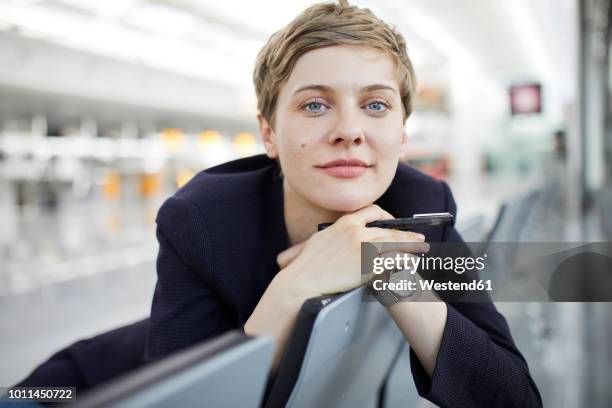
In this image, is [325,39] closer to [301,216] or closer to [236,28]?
[301,216]

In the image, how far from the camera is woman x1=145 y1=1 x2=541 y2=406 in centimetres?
75

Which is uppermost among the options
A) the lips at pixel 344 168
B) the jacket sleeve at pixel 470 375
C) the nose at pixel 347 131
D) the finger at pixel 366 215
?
the nose at pixel 347 131

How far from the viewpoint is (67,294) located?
3734 mm

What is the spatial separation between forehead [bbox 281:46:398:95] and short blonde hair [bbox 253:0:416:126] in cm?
1

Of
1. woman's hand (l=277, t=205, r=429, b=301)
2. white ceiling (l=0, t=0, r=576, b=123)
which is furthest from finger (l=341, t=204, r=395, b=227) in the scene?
white ceiling (l=0, t=0, r=576, b=123)

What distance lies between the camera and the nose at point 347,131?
0.79 meters

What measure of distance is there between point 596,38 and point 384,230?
23.9 feet

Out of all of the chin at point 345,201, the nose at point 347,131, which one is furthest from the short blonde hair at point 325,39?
the chin at point 345,201

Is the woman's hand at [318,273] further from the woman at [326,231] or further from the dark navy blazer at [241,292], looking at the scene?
the dark navy blazer at [241,292]

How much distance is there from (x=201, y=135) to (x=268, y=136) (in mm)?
14413

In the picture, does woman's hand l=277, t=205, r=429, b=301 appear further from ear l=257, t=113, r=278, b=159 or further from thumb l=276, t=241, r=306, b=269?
ear l=257, t=113, r=278, b=159

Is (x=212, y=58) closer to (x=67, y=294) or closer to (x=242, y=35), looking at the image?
(x=242, y=35)

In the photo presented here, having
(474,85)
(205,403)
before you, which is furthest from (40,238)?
(474,85)

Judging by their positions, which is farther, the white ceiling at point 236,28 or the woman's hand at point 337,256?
the white ceiling at point 236,28
